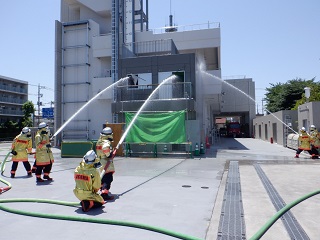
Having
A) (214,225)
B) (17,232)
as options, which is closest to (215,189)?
(214,225)

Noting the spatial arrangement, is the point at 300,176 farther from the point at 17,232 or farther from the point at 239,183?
the point at 17,232

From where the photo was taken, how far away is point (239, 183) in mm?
8430

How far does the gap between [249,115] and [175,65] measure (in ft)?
107

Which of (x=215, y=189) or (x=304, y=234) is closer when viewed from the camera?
(x=304, y=234)

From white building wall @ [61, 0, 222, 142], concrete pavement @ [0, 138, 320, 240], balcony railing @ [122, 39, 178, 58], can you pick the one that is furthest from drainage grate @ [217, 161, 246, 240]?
balcony railing @ [122, 39, 178, 58]

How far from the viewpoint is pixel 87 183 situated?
18.0 ft

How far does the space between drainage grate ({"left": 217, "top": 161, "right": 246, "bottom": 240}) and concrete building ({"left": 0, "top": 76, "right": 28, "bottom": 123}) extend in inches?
2173

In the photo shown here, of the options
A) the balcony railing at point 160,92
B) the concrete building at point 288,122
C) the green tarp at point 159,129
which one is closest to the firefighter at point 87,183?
the green tarp at point 159,129

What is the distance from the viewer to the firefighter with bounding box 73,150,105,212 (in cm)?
550

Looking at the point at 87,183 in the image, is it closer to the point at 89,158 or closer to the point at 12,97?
the point at 89,158

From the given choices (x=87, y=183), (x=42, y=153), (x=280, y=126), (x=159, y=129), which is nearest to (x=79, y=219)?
(x=87, y=183)

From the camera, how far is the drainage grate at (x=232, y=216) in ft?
14.1

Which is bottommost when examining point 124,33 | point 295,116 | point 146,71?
point 295,116

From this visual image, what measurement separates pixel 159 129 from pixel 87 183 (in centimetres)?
1025
